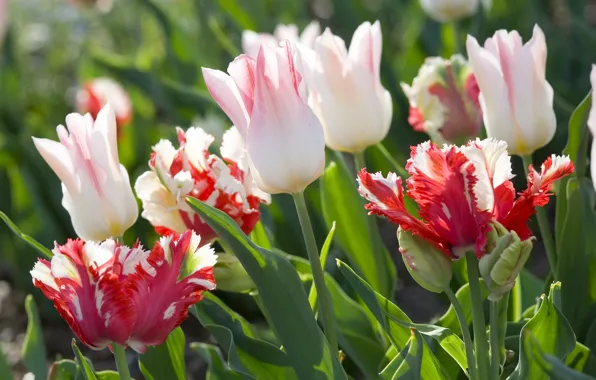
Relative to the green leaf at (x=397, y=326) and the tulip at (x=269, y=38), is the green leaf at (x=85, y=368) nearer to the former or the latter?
the green leaf at (x=397, y=326)

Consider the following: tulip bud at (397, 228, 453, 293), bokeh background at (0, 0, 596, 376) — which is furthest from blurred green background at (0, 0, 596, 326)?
tulip bud at (397, 228, 453, 293)

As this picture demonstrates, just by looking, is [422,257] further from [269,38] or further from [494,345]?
[269,38]

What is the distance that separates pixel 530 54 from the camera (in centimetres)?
98

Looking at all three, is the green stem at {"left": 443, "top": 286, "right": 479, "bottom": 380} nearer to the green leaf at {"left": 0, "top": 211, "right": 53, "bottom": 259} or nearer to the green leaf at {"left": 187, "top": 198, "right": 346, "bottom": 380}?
the green leaf at {"left": 187, "top": 198, "right": 346, "bottom": 380}

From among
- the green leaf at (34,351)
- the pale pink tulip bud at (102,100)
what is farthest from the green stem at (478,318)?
the pale pink tulip bud at (102,100)

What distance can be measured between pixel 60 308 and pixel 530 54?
0.53 metres

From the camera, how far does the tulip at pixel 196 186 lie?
926 millimetres

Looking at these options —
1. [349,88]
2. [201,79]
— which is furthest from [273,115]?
[201,79]

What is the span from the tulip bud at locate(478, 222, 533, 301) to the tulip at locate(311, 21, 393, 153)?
33 centimetres

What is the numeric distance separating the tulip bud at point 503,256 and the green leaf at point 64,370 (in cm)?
51

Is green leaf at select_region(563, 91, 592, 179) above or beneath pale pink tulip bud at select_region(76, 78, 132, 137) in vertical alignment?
above

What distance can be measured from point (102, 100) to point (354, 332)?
1347 mm

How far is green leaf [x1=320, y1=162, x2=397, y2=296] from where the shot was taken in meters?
1.21

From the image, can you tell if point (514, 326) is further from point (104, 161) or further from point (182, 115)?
point (182, 115)
